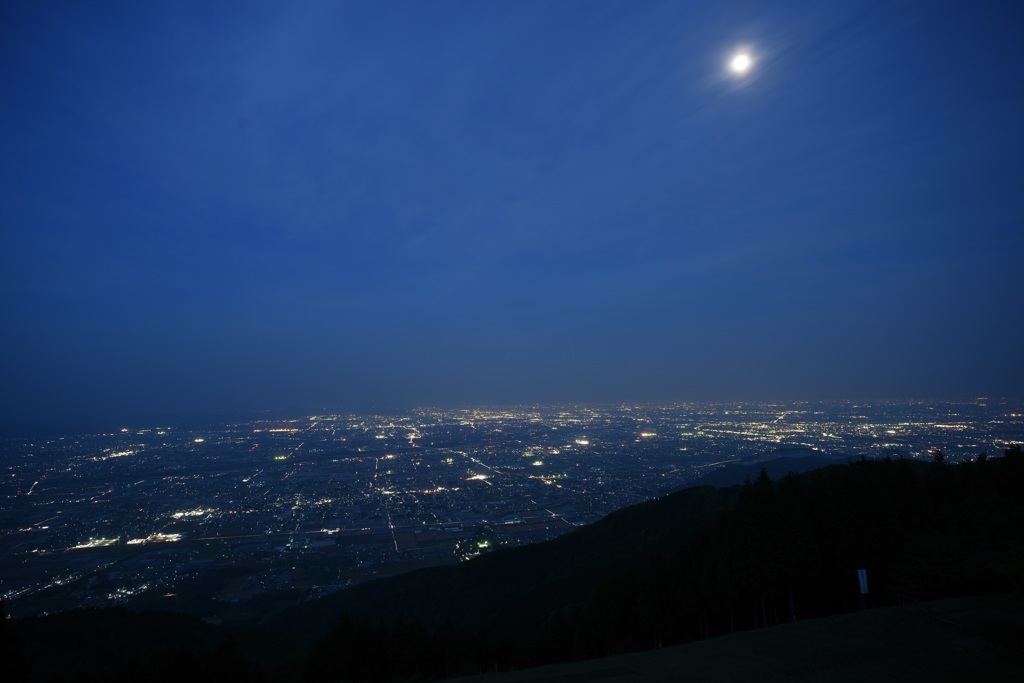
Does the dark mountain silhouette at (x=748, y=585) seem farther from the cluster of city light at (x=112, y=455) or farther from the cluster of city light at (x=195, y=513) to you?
the cluster of city light at (x=112, y=455)

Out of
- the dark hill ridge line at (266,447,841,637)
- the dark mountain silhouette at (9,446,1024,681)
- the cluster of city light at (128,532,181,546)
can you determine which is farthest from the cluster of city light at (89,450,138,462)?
the dark hill ridge line at (266,447,841,637)

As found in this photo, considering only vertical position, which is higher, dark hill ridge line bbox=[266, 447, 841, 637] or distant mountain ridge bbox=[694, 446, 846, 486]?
distant mountain ridge bbox=[694, 446, 846, 486]

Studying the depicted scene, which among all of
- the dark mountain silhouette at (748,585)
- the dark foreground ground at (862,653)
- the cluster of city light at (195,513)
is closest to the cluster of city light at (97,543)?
the cluster of city light at (195,513)

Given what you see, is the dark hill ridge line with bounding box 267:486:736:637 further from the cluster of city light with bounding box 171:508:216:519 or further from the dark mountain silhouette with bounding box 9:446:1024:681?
the cluster of city light with bounding box 171:508:216:519

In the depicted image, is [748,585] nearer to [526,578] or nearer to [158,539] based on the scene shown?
[526,578]

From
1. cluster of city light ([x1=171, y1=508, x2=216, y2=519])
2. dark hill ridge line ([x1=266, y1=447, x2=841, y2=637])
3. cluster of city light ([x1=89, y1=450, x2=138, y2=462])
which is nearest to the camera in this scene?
dark hill ridge line ([x1=266, y1=447, x2=841, y2=637])

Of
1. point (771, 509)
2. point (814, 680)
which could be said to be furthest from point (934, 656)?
point (771, 509)

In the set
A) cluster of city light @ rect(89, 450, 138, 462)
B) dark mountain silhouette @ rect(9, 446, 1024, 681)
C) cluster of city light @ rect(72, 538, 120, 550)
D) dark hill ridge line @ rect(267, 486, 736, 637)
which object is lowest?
dark hill ridge line @ rect(267, 486, 736, 637)

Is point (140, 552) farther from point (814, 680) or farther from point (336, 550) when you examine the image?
point (814, 680)
